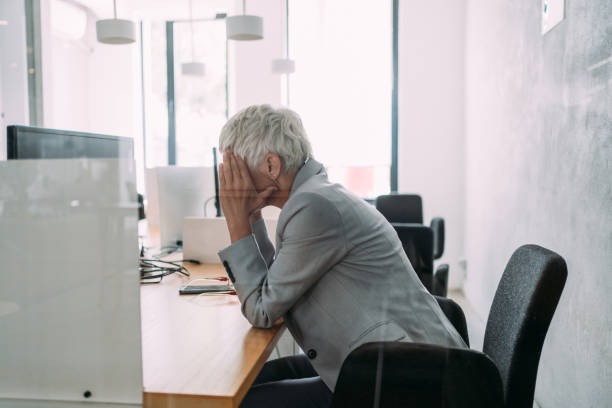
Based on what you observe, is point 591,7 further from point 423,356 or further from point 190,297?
point 190,297

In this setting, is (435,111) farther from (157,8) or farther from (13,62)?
(13,62)

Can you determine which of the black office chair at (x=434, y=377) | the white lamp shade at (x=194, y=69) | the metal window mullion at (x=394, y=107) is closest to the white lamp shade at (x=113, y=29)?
the white lamp shade at (x=194, y=69)

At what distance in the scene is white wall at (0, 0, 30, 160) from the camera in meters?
1.74

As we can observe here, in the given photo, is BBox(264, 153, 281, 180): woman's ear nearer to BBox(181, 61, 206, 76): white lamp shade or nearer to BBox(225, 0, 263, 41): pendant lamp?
BBox(225, 0, 263, 41): pendant lamp

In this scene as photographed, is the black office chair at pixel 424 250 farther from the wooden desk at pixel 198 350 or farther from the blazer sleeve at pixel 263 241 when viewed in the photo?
the wooden desk at pixel 198 350

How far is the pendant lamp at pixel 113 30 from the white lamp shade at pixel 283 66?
1.43 meters

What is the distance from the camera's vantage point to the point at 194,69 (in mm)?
4645

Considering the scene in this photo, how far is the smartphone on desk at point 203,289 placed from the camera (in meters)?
1.47

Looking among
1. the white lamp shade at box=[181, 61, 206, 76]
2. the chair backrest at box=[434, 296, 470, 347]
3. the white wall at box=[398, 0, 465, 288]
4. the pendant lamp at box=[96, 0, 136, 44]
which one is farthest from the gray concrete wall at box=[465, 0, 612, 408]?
the white lamp shade at box=[181, 61, 206, 76]

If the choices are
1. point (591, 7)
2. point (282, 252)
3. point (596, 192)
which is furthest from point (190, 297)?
point (591, 7)

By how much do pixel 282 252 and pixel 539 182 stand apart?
1407 mm

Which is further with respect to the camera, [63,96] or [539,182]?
[63,96]

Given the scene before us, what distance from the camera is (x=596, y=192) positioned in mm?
1445

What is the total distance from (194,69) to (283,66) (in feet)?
3.05
